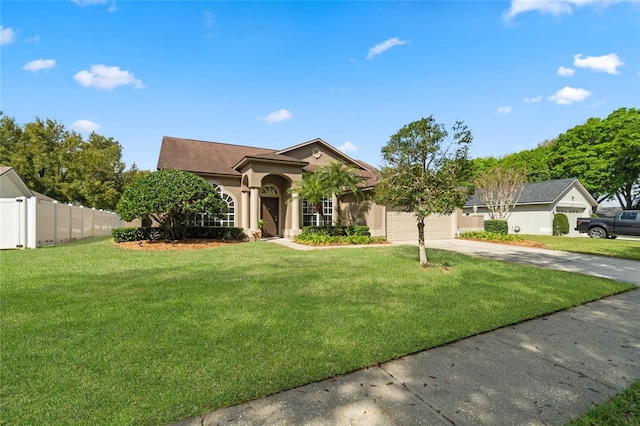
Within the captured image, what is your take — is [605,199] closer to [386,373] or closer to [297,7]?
[297,7]

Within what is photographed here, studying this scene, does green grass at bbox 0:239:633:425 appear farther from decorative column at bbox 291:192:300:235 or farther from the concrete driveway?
decorative column at bbox 291:192:300:235

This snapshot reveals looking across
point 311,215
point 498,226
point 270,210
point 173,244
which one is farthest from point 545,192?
point 173,244

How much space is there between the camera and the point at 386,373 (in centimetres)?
307

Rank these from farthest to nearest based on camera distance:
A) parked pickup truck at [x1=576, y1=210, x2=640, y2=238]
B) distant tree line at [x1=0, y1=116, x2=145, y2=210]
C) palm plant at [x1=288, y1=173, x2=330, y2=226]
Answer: distant tree line at [x1=0, y1=116, x2=145, y2=210]
parked pickup truck at [x1=576, y1=210, x2=640, y2=238]
palm plant at [x1=288, y1=173, x2=330, y2=226]

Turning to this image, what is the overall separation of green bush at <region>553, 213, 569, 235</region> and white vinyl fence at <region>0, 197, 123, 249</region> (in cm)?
3182

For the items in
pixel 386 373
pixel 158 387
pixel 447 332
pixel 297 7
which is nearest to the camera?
pixel 158 387

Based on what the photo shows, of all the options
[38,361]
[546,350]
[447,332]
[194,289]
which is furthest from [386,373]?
[194,289]

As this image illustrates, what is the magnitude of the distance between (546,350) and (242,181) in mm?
16168

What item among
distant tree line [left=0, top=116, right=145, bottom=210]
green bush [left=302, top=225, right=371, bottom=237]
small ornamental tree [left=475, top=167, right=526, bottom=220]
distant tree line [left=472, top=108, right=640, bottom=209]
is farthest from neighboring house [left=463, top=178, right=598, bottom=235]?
distant tree line [left=0, top=116, right=145, bottom=210]

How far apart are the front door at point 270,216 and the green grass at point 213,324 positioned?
1004 centimetres

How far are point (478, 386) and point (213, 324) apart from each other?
3247mm

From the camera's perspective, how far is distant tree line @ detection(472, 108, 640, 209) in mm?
29141

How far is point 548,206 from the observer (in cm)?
2430

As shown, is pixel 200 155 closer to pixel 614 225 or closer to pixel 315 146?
pixel 315 146
